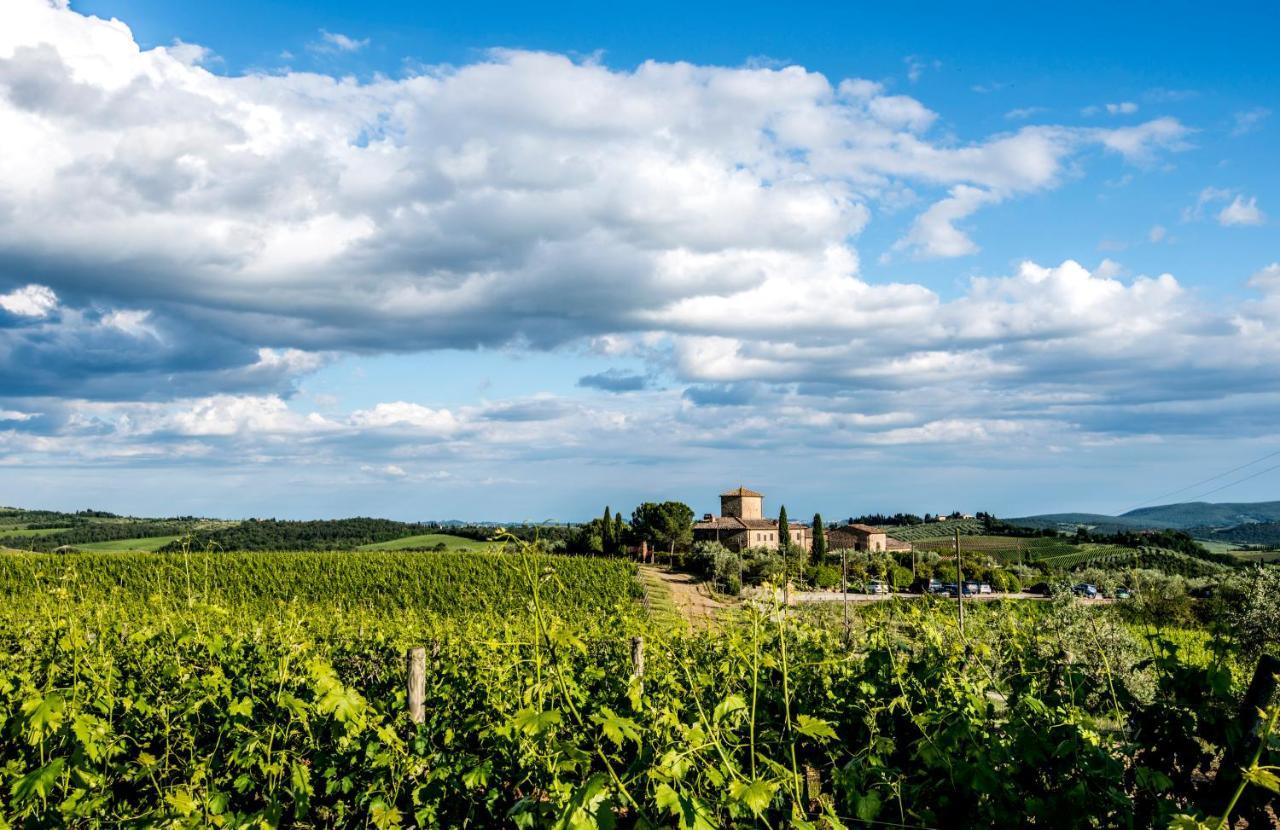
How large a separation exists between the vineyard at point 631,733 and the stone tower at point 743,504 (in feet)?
218

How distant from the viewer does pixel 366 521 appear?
325 ft

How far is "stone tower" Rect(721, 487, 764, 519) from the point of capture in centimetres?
7394

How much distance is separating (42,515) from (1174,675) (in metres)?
127

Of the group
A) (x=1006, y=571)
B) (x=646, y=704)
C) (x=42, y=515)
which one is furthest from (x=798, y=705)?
(x=42, y=515)

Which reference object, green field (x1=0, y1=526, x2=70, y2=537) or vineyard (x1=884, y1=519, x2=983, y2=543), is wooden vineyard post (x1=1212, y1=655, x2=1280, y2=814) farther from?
green field (x1=0, y1=526, x2=70, y2=537)

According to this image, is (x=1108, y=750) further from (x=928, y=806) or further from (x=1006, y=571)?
(x=1006, y=571)

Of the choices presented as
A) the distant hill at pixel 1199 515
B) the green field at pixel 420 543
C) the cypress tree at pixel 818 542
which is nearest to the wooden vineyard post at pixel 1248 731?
the cypress tree at pixel 818 542

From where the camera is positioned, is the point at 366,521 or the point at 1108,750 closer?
the point at 1108,750

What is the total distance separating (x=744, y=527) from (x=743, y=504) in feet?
26.4

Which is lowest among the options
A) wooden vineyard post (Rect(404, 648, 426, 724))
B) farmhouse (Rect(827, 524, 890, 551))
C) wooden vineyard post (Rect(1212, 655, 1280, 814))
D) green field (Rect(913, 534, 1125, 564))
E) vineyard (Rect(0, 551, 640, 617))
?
green field (Rect(913, 534, 1125, 564))

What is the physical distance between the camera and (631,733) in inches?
86.2

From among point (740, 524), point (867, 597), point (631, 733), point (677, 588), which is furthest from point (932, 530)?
point (631, 733)

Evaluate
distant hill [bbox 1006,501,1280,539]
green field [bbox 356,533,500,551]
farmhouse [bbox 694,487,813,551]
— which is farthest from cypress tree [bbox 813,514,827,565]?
distant hill [bbox 1006,501,1280,539]

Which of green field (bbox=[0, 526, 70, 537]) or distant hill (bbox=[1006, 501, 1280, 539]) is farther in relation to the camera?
distant hill (bbox=[1006, 501, 1280, 539])
